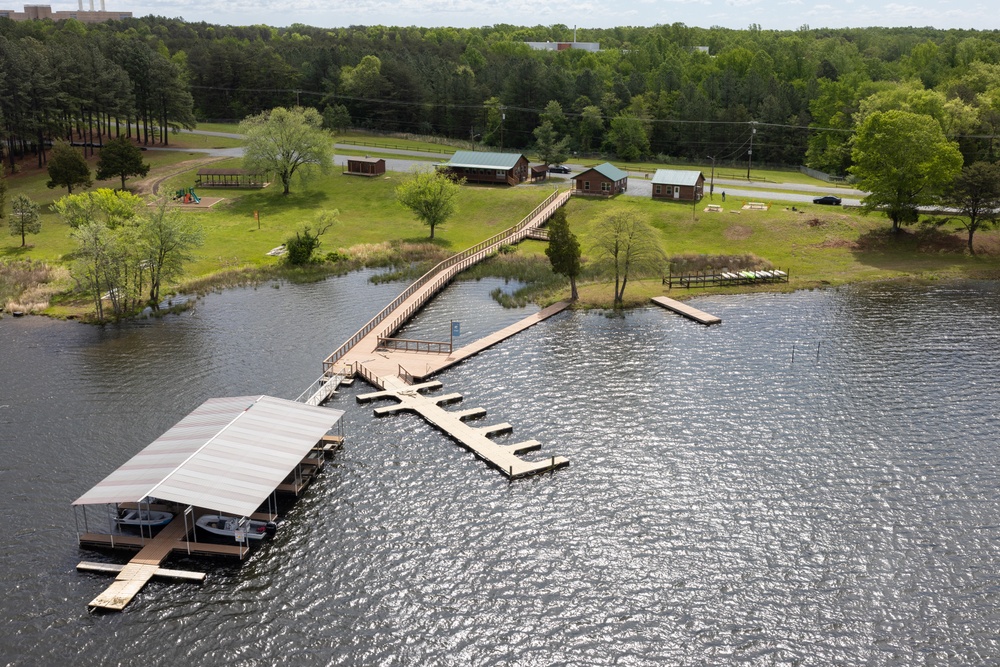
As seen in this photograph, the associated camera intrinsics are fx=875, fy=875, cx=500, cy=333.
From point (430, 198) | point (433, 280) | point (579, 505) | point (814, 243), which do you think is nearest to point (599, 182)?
point (430, 198)

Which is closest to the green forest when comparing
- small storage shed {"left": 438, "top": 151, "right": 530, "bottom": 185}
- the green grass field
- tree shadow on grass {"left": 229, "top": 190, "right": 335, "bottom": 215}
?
the green grass field

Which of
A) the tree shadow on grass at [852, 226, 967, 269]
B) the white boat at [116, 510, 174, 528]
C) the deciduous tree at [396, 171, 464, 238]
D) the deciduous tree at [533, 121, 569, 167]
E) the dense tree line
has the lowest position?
the white boat at [116, 510, 174, 528]

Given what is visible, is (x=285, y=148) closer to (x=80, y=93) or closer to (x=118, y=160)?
(x=118, y=160)

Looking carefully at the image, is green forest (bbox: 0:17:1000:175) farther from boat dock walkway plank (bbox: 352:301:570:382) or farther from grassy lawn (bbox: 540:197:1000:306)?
boat dock walkway plank (bbox: 352:301:570:382)

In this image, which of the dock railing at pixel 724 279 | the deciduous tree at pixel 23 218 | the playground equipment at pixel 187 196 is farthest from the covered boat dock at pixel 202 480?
the playground equipment at pixel 187 196

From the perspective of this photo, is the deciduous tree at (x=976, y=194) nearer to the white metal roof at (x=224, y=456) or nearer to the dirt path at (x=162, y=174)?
the white metal roof at (x=224, y=456)

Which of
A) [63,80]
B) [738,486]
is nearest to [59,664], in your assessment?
[738,486]
